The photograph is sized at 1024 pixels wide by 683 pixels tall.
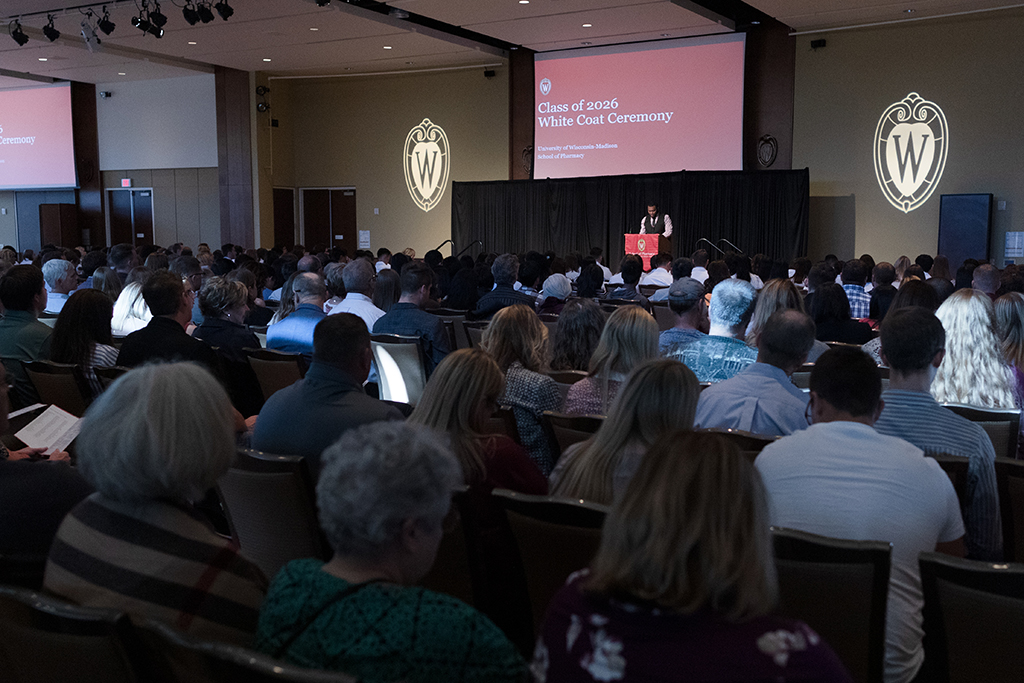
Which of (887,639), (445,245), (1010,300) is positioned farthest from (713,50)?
(887,639)

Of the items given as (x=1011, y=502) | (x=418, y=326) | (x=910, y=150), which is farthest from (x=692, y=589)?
(x=910, y=150)

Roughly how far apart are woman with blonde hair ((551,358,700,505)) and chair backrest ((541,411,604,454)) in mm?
591

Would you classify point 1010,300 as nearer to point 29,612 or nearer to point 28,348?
point 29,612

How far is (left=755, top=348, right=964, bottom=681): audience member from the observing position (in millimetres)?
2113

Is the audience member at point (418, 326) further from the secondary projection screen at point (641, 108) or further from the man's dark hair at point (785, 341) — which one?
the secondary projection screen at point (641, 108)

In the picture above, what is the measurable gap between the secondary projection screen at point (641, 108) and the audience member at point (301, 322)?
1003 cm

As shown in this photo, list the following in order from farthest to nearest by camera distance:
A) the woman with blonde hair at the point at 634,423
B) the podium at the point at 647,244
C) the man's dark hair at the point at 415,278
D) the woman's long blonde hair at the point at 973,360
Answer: the podium at the point at 647,244 < the man's dark hair at the point at 415,278 < the woman's long blonde hair at the point at 973,360 < the woman with blonde hair at the point at 634,423

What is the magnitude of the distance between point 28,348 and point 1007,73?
12.5m

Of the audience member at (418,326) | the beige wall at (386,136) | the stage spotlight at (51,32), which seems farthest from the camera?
the beige wall at (386,136)

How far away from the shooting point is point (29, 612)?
4.96 feet

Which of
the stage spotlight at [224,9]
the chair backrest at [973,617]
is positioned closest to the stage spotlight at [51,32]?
the stage spotlight at [224,9]

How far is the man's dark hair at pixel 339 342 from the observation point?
123 inches

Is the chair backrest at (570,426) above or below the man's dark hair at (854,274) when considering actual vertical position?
below

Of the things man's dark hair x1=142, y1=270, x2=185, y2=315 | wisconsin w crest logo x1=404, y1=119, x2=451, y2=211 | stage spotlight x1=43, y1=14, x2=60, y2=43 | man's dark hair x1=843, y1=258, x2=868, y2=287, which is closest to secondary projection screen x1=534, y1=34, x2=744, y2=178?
wisconsin w crest logo x1=404, y1=119, x2=451, y2=211
